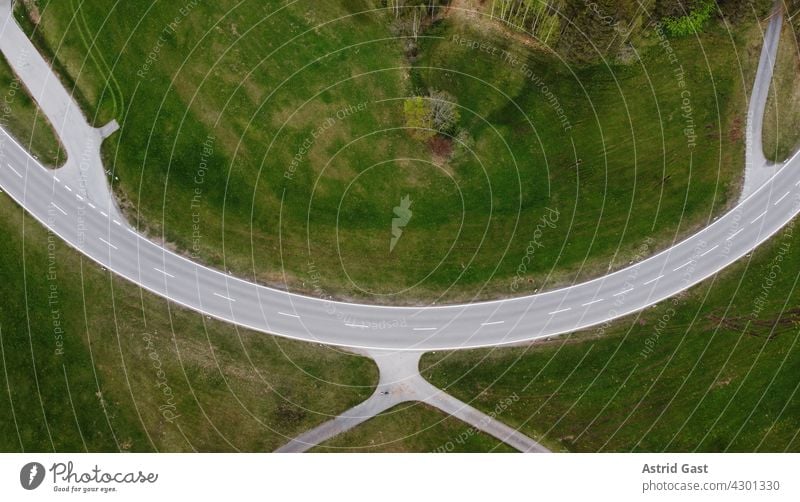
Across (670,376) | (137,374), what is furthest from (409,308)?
(137,374)

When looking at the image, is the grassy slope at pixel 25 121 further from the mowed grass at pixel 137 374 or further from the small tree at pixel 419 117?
the small tree at pixel 419 117

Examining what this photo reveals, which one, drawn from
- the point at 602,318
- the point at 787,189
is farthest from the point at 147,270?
the point at 787,189

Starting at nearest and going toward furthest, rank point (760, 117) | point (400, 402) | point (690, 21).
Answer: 1. point (400, 402)
2. point (690, 21)
3. point (760, 117)

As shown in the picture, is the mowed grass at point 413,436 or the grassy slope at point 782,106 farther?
the grassy slope at point 782,106

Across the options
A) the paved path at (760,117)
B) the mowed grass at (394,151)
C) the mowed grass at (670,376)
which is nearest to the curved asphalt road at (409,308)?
the paved path at (760,117)

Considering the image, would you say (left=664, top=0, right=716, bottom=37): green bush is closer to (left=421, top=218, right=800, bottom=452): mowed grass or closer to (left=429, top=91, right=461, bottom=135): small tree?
(left=429, top=91, right=461, bottom=135): small tree

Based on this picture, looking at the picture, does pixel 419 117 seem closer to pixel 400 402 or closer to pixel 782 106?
pixel 400 402
